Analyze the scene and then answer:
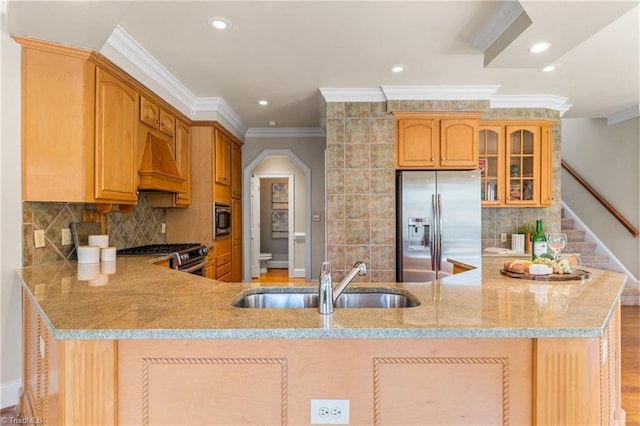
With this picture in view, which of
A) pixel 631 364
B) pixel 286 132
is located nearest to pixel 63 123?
pixel 286 132

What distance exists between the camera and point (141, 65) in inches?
113

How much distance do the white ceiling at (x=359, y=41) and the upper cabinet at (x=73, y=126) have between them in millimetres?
142

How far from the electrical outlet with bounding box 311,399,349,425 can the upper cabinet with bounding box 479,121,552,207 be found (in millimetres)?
3469

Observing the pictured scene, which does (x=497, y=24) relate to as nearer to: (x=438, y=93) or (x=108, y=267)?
(x=438, y=93)

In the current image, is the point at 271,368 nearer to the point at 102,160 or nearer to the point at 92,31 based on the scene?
the point at 102,160

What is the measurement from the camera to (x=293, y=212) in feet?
22.4

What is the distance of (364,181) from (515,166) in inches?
72.5

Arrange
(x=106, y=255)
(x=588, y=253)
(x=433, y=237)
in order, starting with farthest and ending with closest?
(x=588, y=253) → (x=433, y=237) → (x=106, y=255)

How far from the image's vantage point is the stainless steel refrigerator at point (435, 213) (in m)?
3.57

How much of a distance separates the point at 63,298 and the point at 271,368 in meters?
0.95

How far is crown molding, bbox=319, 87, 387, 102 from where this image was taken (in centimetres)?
362

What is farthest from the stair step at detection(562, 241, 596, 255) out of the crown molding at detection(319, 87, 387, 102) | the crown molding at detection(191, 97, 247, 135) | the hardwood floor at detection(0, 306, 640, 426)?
the crown molding at detection(191, 97, 247, 135)

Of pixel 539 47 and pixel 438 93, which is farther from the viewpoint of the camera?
pixel 438 93

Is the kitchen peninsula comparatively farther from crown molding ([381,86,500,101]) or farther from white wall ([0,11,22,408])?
crown molding ([381,86,500,101])
